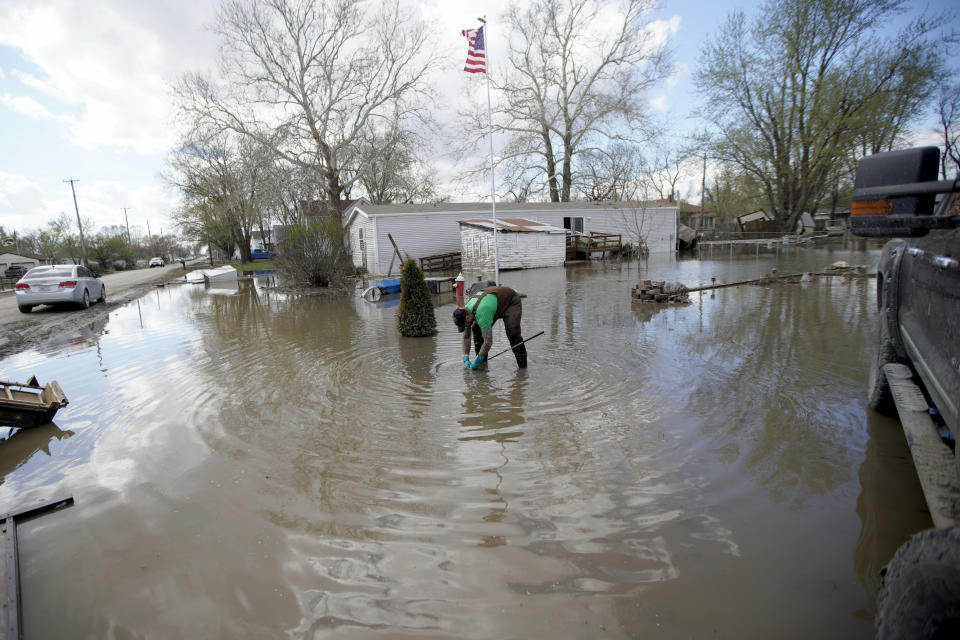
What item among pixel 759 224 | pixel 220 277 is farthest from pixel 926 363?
pixel 759 224

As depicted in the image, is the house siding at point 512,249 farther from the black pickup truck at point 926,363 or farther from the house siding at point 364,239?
the black pickup truck at point 926,363

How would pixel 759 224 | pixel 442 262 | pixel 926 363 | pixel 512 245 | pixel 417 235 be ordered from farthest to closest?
pixel 759 224 → pixel 442 262 → pixel 417 235 → pixel 512 245 → pixel 926 363

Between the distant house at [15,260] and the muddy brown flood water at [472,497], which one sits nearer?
the muddy brown flood water at [472,497]

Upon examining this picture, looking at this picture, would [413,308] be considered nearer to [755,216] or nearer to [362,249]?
[362,249]

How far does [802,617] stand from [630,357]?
15.9ft

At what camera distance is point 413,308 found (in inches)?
360

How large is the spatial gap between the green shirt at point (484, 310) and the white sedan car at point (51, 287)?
1530 cm

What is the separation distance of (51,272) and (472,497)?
711 inches

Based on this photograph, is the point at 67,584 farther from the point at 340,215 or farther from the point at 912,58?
the point at 912,58

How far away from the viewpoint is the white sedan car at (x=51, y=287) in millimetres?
14594

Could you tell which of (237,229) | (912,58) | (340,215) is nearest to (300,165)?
(340,215)

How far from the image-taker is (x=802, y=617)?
7.49 feet

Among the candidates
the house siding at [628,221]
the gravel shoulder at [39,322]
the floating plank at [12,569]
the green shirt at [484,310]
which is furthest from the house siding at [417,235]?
the floating plank at [12,569]

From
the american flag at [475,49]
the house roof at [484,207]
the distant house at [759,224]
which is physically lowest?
the distant house at [759,224]
